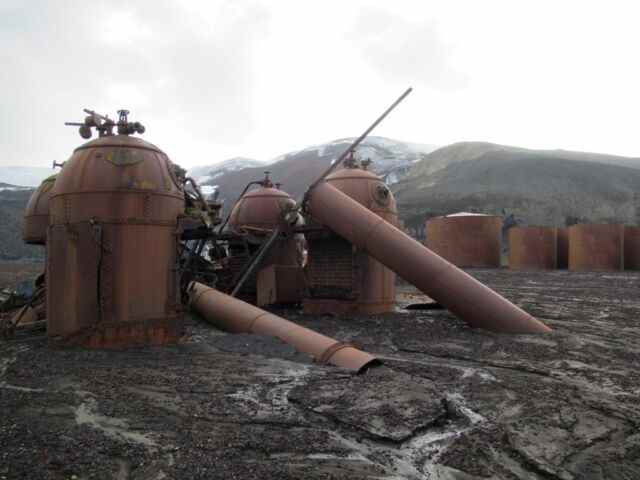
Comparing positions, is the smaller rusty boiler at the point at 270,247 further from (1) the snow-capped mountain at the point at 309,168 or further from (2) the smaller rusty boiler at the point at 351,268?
(1) the snow-capped mountain at the point at 309,168

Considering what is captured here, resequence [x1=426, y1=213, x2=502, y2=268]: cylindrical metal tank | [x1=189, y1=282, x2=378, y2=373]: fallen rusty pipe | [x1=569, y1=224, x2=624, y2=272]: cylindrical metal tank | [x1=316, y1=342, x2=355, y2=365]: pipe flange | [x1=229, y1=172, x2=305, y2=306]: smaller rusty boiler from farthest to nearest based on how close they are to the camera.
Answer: [x1=426, y1=213, x2=502, y2=268]: cylindrical metal tank → [x1=569, y1=224, x2=624, y2=272]: cylindrical metal tank → [x1=229, y1=172, x2=305, y2=306]: smaller rusty boiler → [x1=316, y1=342, x2=355, y2=365]: pipe flange → [x1=189, y1=282, x2=378, y2=373]: fallen rusty pipe

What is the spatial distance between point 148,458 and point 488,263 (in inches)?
1114

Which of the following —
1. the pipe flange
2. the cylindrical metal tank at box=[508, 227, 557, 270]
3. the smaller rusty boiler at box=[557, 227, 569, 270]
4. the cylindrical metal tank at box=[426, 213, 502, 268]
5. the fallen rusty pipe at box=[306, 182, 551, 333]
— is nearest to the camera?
the pipe flange

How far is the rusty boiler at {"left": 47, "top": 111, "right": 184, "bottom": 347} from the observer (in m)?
8.53

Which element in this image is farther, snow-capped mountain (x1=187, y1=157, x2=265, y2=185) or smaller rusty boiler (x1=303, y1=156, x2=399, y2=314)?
snow-capped mountain (x1=187, y1=157, x2=265, y2=185)

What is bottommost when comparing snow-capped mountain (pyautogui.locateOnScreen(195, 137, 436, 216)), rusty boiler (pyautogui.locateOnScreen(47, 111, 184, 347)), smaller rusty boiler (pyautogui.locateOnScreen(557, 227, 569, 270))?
smaller rusty boiler (pyautogui.locateOnScreen(557, 227, 569, 270))

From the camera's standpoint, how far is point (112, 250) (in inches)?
337

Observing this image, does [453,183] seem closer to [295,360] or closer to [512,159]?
[512,159]

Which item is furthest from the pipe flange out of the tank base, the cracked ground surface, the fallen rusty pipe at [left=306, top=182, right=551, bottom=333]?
the fallen rusty pipe at [left=306, top=182, right=551, bottom=333]

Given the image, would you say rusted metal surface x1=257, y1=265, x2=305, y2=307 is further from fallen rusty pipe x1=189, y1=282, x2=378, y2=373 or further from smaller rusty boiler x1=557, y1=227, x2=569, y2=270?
smaller rusty boiler x1=557, y1=227, x2=569, y2=270

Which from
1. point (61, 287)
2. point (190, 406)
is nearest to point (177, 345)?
point (61, 287)

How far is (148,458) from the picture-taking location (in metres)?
4.30

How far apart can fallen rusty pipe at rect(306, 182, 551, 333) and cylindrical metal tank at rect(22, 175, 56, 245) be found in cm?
597

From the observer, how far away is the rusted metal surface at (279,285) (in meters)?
14.4
